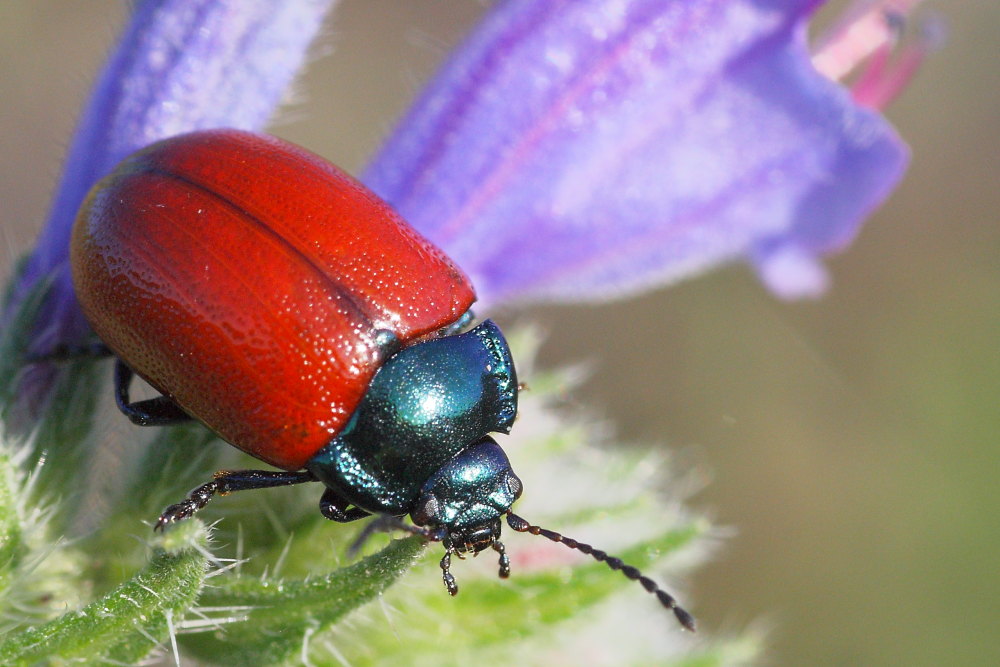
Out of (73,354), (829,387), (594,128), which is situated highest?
(594,128)

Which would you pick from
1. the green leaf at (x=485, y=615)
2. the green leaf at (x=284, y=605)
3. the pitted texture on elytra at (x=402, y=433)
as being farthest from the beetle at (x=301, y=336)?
the green leaf at (x=485, y=615)

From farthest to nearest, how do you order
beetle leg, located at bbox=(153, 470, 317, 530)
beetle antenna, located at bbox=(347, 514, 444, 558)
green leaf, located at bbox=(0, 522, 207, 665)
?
beetle leg, located at bbox=(153, 470, 317, 530)
beetle antenna, located at bbox=(347, 514, 444, 558)
green leaf, located at bbox=(0, 522, 207, 665)

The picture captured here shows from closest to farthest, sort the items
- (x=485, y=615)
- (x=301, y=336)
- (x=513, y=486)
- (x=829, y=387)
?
1. (x=301, y=336)
2. (x=513, y=486)
3. (x=485, y=615)
4. (x=829, y=387)

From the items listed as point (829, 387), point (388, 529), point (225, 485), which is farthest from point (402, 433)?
point (829, 387)

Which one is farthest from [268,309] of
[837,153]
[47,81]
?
[47,81]

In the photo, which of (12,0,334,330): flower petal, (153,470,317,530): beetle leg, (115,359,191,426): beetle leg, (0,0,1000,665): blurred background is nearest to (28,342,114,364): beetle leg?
(115,359,191,426): beetle leg

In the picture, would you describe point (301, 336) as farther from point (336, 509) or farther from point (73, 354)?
point (73, 354)

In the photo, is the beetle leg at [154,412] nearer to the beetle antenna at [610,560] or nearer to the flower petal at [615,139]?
the beetle antenna at [610,560]

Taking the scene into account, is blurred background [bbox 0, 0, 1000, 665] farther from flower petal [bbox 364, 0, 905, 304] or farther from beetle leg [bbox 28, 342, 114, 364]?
beetle leg [bbox 28, 342, 114, 364]
